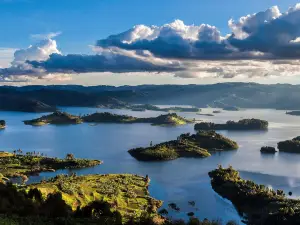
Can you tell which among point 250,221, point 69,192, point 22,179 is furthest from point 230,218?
point 22,179

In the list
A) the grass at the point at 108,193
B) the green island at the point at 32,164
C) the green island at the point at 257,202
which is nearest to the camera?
the green island at the point at 257,202

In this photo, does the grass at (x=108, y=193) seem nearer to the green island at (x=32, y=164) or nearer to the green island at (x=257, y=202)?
the green island at (x=257, y=202)

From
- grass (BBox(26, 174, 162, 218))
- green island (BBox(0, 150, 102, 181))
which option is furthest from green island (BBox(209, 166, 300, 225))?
green island (BBox(0, 150, 102, 181))

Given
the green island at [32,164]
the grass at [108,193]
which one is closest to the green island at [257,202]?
the grass at [108,193]

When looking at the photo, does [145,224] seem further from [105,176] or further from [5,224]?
[105,176]

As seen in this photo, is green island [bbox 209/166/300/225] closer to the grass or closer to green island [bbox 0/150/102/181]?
the grass

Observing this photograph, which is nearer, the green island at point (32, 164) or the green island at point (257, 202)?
the green island at point (257, 202)

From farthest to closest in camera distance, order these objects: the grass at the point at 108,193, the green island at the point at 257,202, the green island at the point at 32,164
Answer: the green island at the point at 32,164 < the grass at the point at 108,193 < the green island at the point at 257,202

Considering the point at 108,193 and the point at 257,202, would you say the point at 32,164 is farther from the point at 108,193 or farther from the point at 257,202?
the point at 257,202
